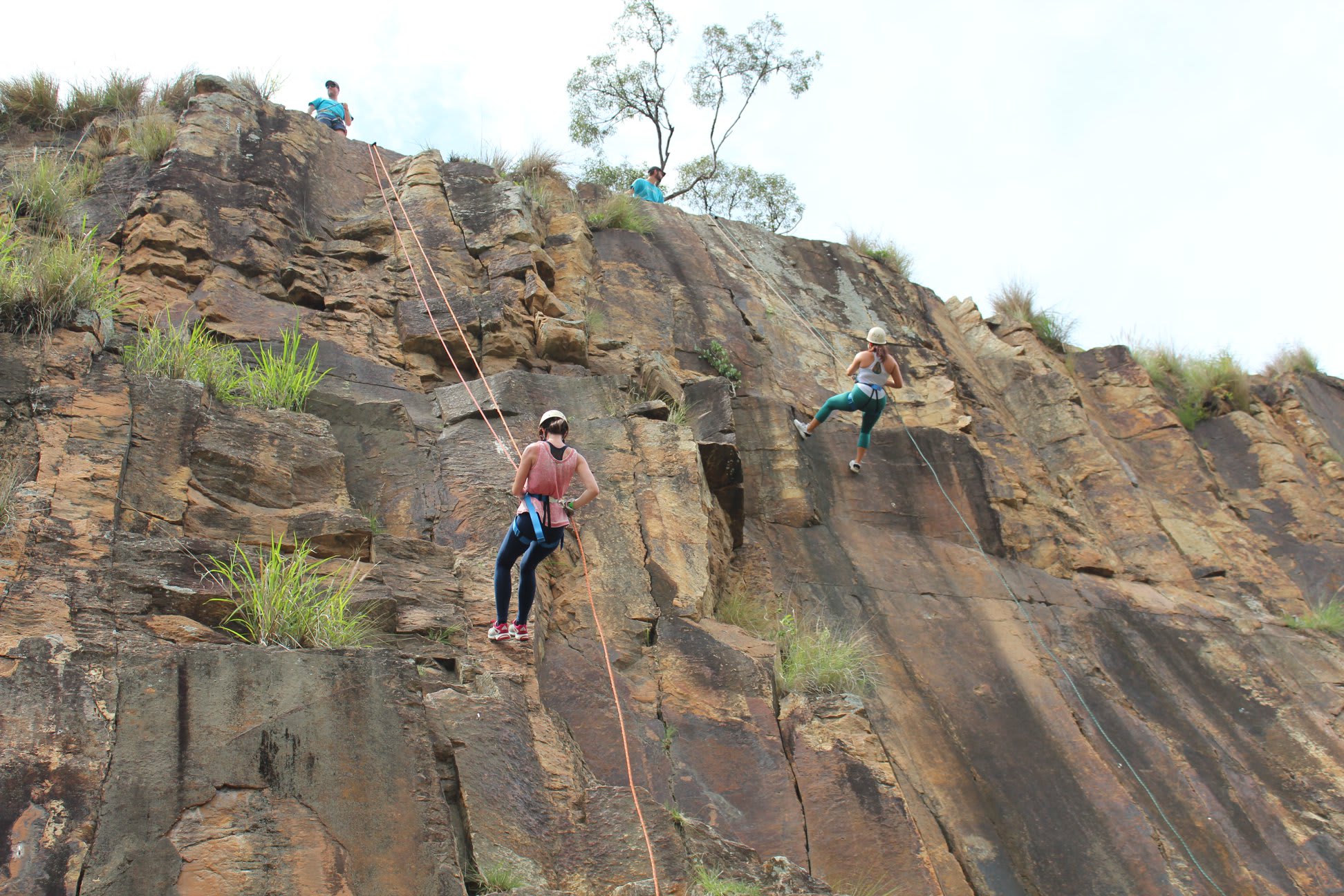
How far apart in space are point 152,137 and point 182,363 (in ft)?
15.5

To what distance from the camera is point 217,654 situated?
15.0ft

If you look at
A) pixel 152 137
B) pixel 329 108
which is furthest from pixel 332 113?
pixel 152 137

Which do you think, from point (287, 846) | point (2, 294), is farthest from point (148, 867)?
point (2, 294)

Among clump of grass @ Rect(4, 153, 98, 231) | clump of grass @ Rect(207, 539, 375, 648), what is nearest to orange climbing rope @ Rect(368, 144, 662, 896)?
clump of grass @ Rect(207, 539, 375, 648)

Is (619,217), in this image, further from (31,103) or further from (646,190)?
(31,103)

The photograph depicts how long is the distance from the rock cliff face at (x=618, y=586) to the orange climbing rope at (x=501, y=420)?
3.1 inches

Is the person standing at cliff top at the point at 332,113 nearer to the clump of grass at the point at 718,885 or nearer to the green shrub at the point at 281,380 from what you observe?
the green shrub at the point at 281,380

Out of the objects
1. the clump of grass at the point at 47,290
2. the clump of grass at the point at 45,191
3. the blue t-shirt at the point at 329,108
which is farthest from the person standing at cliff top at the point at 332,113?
the clump of grass at the point at 47,290

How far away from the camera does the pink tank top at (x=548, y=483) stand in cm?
602

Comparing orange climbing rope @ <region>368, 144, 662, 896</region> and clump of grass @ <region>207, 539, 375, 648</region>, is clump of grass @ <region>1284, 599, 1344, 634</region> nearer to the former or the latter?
orange climbing rope @ <region>368, 144, 662, 896</region>

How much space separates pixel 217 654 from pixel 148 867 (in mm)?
936

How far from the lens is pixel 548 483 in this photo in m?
6.06

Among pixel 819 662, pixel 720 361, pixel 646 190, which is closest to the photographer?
pixel 819 662

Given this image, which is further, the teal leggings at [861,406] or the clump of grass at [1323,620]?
the clump of grass at [1323,620]
